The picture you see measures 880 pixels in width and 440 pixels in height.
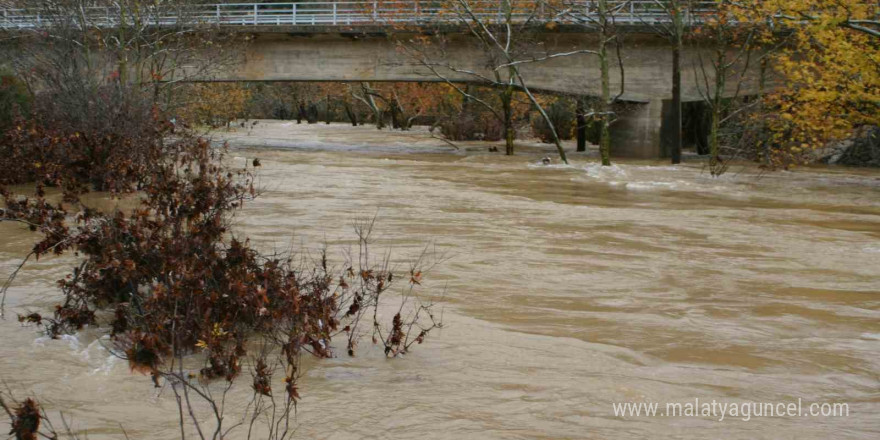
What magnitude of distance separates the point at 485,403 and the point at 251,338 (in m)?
2.10

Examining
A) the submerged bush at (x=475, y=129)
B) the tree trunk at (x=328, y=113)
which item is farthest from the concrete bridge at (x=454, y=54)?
the tree trunk at (x=328, y=113)

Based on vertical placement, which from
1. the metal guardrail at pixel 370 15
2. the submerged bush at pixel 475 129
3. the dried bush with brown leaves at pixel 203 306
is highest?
the metal guardrail at pixel 370 15

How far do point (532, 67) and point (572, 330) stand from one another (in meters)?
25.3

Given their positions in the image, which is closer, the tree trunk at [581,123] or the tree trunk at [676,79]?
the tree trunk at [676,79]

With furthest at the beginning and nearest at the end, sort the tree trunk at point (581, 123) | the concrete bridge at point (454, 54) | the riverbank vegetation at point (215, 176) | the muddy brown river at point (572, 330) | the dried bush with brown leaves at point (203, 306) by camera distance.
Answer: the tree trunk at point (581, 123), the concrete bridge at point (454, 54), the riverbank vegetation at point (215, 176), the dried bush with brown leaves at point (203, 306), the muddy brown river at point (572, 330)

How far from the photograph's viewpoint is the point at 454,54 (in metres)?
33.6

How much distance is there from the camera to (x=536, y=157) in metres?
32.0

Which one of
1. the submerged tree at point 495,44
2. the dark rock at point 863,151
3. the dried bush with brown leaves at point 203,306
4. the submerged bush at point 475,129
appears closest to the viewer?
the dried bush with brown leaves at point 203,306

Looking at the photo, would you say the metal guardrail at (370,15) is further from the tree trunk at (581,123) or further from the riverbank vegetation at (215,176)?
the tree trunk at (581,123)

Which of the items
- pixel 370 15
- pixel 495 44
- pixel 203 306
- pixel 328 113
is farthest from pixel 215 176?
pixel 328 113

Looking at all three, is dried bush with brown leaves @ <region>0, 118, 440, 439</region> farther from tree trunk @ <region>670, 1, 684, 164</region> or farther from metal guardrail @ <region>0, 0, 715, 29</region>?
tree trunk @ <region>670, 1, 684, 164</region>

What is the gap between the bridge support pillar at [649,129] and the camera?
31.9m

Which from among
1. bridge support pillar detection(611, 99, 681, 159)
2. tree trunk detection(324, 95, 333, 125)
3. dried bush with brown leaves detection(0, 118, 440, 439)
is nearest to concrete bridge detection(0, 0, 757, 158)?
bridge support pillar detection(611, 99, 681, 159)

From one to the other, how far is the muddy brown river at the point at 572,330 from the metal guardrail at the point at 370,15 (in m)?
11.0
